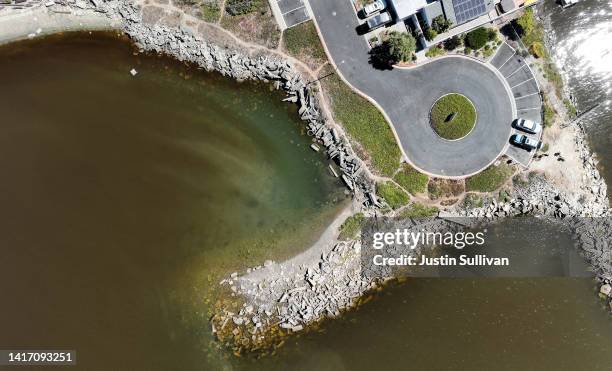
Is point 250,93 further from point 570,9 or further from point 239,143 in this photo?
point 570,9

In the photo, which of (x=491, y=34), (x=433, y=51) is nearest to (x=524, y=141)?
(x=491, y=34)

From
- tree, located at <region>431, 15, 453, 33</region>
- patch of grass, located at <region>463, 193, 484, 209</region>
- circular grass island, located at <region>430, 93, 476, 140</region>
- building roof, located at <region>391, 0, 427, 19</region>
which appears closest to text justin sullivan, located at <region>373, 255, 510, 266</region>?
patch of grass, located at <region>463, 193, 484, 209</region>

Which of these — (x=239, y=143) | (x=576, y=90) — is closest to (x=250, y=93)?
(x=239, y=143)

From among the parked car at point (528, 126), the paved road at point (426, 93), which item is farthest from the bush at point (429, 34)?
the parked car at point (528, 126)

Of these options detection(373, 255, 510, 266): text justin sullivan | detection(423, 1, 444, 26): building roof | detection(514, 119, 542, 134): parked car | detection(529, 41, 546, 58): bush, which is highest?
detection(423, 1, 444, 26): building roof

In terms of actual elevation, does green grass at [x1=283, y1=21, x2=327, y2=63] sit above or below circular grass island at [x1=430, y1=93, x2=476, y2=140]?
above

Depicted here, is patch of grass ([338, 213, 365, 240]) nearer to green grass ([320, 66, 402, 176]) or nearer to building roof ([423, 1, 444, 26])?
green grass ([320, 66, 402, 176])

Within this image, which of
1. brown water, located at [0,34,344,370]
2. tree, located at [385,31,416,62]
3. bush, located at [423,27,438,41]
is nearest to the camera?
tree, located at [385,31,416,62]
